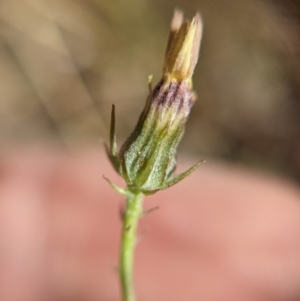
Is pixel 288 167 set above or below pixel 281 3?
below

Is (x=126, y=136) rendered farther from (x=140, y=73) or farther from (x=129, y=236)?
(x=129, y=236)

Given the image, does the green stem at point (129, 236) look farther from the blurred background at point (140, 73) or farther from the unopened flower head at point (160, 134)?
the blurred background at point (140, 73)

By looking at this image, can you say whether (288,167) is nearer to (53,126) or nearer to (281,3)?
(281,3)

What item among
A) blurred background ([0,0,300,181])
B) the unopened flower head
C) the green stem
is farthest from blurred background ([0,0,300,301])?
the unopened flower head

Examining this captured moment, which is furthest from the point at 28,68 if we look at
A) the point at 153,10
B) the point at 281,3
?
the point at 281,3

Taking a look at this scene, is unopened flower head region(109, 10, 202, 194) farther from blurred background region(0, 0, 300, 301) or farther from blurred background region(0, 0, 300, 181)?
blurred background region(0, 0, 300, 181)

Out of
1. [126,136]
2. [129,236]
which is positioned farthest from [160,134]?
[126,136]
